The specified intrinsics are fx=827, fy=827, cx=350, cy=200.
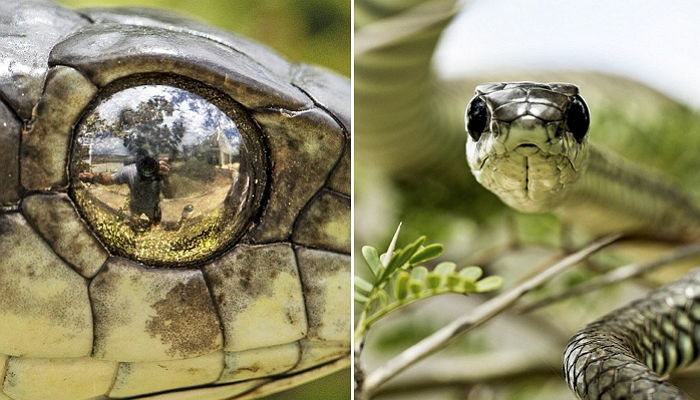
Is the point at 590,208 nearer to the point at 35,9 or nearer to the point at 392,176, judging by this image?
the point at 392,176

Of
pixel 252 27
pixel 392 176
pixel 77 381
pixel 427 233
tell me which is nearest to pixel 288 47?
pixel 252 27

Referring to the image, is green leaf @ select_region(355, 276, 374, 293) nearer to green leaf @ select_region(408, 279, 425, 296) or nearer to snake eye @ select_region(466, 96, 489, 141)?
green leaf @ select_region(408, 279, 425, 296)

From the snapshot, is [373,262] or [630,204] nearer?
[373,262]

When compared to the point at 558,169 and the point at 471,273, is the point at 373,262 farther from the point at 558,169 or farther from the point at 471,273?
the point at 558,169

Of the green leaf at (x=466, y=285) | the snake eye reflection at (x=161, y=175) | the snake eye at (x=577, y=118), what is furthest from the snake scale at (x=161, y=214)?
the snake eye at (x=577, y=118)

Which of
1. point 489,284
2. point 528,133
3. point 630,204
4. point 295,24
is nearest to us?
point 528,133

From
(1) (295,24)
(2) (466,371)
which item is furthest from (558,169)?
(1) (295,24)
